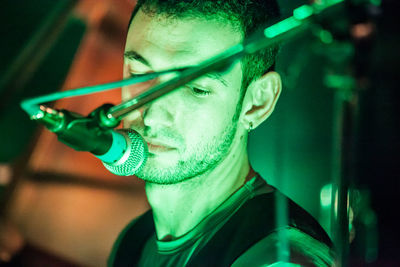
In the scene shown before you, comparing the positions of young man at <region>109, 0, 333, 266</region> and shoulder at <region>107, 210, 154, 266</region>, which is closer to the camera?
young man at <region>109, 0, 333, 266</region>

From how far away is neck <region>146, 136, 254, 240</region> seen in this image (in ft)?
2.57

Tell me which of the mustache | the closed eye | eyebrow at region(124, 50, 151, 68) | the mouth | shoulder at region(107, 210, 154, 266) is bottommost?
shoulder at region(107, 210, 154, 266)

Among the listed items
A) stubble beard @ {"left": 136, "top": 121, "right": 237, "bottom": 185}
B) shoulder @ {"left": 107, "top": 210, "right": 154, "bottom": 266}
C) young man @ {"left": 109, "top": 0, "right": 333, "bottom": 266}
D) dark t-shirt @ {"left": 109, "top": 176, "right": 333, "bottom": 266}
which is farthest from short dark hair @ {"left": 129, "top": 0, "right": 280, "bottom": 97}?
shoulder @ {"left": 107, "top": 210, "right": 154, "bottom": 266}

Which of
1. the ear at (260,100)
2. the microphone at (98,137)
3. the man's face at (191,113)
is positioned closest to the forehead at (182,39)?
the man's face at (191,113)

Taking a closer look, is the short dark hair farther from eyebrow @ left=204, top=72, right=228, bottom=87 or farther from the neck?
the neck

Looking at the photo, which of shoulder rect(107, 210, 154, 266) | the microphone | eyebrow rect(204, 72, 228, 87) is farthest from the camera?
shoulder rect(107, 210, 154, 266)

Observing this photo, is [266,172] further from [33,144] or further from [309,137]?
[33,144]

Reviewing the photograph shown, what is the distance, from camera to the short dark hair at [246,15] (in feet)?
2.54

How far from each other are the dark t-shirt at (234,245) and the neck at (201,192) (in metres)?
0.01

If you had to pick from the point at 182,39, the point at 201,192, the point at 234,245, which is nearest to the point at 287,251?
the point at 234,245

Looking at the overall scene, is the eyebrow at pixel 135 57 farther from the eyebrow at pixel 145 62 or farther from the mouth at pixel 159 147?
the mouth at pixel 159 147

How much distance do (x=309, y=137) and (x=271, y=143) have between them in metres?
0.14

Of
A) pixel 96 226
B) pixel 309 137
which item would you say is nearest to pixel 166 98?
pixel 309 137

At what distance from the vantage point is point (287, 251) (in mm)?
666
